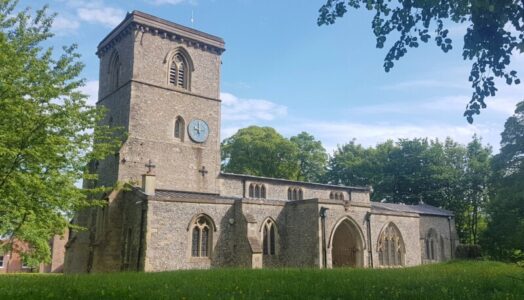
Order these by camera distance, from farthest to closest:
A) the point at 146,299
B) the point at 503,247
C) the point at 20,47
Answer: the point at 503,247 < the point at 20,47 < the point at 146,299

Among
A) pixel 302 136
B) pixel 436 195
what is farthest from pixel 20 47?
pixel 436 195

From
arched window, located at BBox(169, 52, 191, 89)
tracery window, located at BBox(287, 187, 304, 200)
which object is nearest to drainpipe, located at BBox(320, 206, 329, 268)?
tracery window, located at BBox(287, 187, 304, 200)

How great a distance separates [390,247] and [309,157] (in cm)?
2359

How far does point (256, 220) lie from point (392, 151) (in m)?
33.8

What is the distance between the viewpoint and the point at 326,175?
5525cm

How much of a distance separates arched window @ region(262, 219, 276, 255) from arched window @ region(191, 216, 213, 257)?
3210 mm

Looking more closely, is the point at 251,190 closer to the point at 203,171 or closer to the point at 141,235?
the point at 203,171

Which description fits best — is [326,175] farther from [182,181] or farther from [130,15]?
[130,15]

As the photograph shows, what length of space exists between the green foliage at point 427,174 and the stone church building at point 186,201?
802 inches

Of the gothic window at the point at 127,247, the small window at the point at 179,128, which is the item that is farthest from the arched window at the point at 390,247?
the gothic window at the point at 127,247

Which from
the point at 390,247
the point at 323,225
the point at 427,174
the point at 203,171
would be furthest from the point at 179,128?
the point at 427,174

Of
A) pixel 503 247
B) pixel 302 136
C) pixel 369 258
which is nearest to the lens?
pixel 369 258

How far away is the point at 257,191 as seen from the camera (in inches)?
1218

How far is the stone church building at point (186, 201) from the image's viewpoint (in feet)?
77.0
